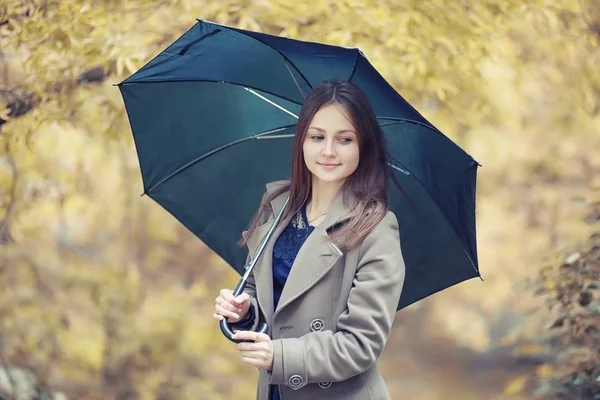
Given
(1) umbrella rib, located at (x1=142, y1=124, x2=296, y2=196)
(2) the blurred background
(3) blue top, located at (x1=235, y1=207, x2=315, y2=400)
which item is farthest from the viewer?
(2) the blurred background

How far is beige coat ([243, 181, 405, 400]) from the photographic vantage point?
1615 millimetres

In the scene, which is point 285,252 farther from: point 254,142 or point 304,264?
point 254,142

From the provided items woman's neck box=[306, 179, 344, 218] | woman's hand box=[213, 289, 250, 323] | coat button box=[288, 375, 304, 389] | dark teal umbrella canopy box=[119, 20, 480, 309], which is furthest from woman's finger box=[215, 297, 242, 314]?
dark teal umbrella canopy box=[119, 20, 480, 309]

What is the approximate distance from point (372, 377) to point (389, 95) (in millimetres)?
701

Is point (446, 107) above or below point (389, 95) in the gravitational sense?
above

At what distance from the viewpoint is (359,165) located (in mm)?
1857

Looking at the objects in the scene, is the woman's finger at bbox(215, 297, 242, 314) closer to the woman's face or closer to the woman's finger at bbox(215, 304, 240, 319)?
the woman's finger at bbox(215, 304, 240, 319)

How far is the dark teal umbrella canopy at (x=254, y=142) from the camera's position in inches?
75.1

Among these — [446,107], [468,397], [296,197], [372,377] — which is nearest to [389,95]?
[296,197]

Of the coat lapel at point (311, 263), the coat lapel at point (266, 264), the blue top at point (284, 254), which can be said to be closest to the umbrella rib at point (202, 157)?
the coat lapel at point (266, 264)

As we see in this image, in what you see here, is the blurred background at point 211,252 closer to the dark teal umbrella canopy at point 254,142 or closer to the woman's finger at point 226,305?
the dark teal umbrella canopy at point 254,142

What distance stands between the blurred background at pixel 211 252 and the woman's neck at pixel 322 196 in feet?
4.41

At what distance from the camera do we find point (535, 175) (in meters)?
5.71

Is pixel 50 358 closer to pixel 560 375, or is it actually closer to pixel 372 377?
pixel 560 375
